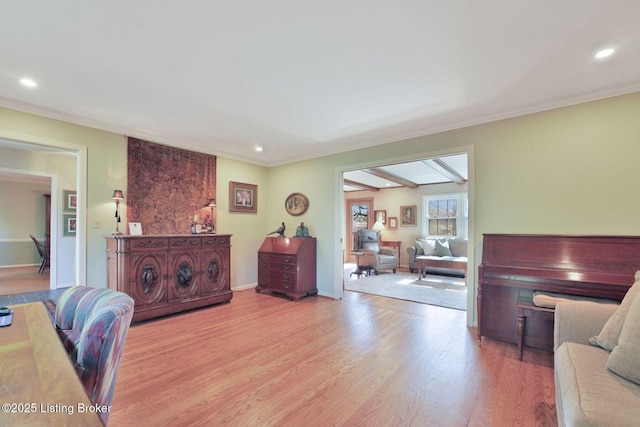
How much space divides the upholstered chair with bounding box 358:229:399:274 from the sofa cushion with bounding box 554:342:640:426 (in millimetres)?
5170

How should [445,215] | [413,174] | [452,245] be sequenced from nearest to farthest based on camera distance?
[413,174] < [452,245] < [445,215]

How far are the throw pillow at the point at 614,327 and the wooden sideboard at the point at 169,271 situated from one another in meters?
→ 3.95

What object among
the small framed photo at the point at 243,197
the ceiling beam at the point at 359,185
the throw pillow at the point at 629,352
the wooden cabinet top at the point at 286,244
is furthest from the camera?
the ceiling beam at the point at 359,185

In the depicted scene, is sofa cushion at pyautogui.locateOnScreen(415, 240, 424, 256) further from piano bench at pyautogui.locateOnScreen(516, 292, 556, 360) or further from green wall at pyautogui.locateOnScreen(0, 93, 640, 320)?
piano bench at pyautogui.locateOnScreen(516, 292, 556, 360)

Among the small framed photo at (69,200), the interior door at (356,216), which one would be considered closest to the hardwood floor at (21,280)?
the small framed photo at (69,200)

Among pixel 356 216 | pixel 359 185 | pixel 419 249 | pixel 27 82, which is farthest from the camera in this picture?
pixel 356 216

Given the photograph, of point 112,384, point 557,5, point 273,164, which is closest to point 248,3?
point 557,5

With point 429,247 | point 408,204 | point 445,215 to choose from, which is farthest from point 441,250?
point 408,204

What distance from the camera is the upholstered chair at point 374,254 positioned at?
6.71 meters

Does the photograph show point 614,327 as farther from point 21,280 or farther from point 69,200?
point 21,280

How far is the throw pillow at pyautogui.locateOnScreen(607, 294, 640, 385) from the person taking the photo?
1237mm

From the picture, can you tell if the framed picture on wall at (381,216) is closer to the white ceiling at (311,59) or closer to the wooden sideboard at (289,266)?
the wooden sideboard at (289,266)

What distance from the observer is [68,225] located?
5.18m

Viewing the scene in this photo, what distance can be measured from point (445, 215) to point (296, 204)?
14.4ft
